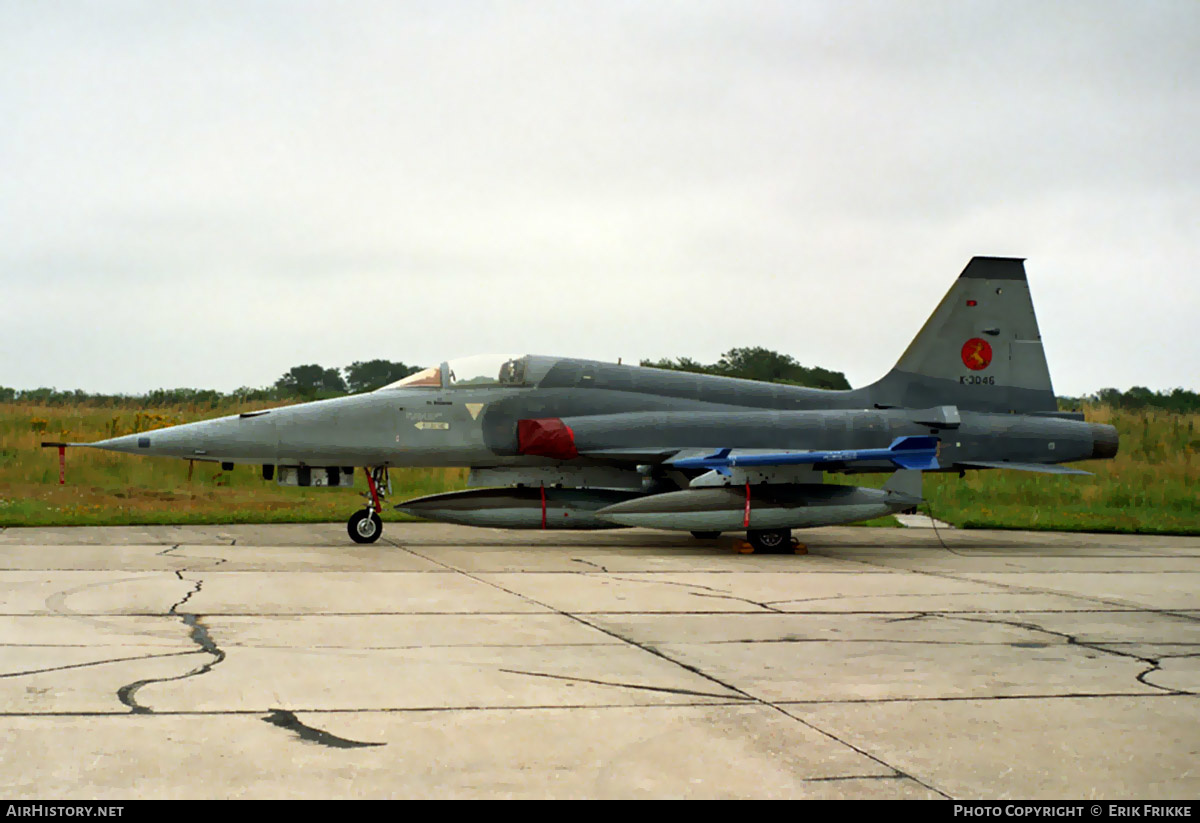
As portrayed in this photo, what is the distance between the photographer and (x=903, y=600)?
9523 millimetres

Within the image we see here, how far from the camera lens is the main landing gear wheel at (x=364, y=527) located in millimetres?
14094

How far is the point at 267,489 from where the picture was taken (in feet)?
72.0

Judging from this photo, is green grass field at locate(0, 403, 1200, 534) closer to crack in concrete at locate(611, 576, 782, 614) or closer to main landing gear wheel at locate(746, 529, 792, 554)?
main landing gear wheel at locate(746, 529, 792, 554)

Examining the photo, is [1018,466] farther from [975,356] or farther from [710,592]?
[710,592]

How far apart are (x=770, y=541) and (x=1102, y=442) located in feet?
17.7

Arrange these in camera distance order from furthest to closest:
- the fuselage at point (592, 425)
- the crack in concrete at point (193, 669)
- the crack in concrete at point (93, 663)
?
the fuselage at point (592, 425) < the crack in concrete at point (93, 663) < the crack in concrete at point (193, 669)

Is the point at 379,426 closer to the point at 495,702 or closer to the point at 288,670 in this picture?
the point at 288,670

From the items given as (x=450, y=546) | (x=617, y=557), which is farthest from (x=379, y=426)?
(x=617, y=557)

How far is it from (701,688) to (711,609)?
3.03m

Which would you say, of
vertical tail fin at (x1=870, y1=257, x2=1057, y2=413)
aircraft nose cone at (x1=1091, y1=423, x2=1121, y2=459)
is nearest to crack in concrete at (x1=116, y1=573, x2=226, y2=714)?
vertical tail fin at (x1=870, y1=257, x2=1057, y2=413)

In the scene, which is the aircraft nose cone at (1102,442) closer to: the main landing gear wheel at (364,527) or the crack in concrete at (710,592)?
the crack in concrete at (710,592)

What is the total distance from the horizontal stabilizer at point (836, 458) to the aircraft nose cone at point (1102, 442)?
11.6ft

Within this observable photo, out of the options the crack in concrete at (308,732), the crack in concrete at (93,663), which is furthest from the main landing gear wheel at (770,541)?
the crack in concrete at (308,732)

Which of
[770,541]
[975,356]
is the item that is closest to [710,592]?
[770,541]
